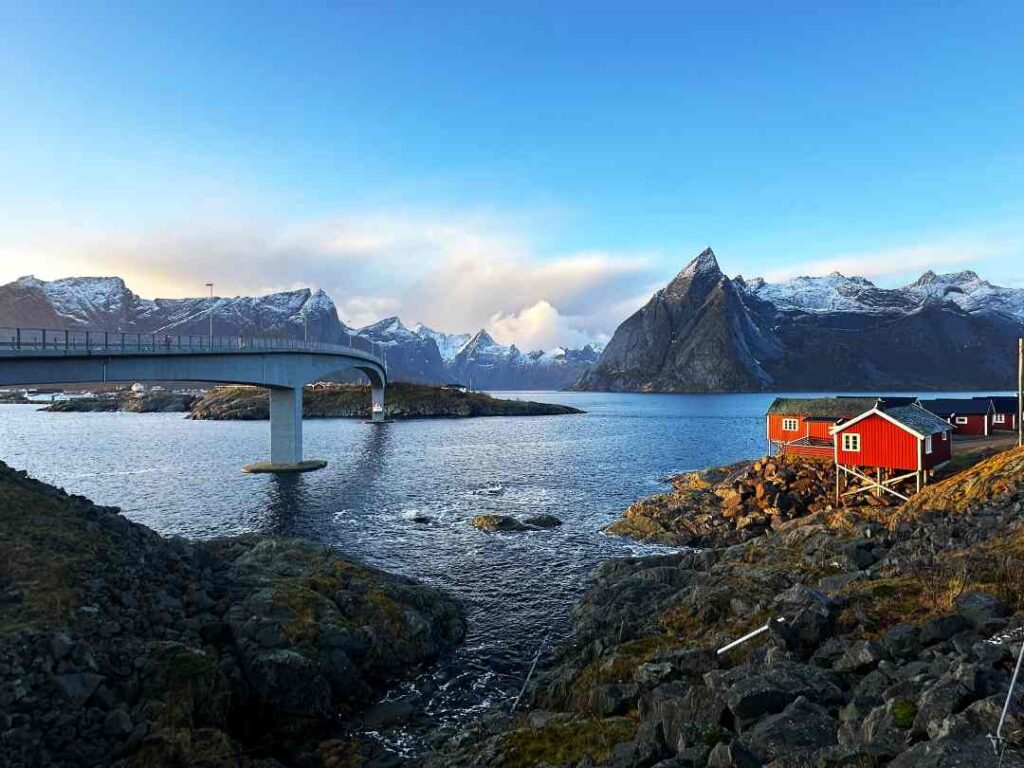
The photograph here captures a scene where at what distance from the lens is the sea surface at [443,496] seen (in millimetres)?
22453

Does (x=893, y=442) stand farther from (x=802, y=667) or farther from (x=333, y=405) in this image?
(x=333, y=405)

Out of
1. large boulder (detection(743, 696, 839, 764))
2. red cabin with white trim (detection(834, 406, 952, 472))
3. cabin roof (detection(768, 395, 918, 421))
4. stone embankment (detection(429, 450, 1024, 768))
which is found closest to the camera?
stone embankment (detection(429, 450, 1024, 768))

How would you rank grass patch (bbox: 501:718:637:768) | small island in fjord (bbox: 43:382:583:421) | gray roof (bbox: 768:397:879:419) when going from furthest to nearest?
small island in fjord (bbox: 43:382:583:421) → gray roof (bbox: 768:397:879:419) → grass patch (bbox: 501:718:637:768)

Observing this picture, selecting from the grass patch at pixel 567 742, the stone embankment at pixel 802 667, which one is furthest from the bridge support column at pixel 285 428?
the grass patch at pixel 567 742

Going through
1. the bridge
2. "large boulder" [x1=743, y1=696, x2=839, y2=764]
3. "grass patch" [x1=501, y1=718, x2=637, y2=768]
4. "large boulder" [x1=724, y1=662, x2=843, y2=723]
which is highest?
the bridge

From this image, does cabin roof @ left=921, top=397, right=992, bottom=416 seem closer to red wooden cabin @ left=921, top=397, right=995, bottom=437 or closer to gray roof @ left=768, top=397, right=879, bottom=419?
red wooden cabin @ left=921, top=397, right=995, bottom=437

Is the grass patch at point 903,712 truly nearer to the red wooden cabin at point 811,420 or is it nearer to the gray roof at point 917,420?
the gray roof at point 917,420

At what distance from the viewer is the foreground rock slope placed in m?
12.0

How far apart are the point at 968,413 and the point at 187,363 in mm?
77835

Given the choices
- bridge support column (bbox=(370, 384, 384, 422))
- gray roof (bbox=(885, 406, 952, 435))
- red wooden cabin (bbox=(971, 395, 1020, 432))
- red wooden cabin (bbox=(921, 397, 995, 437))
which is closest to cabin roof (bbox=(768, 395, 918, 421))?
red wooden cabin (bbox=(921, 397, 995, 437))

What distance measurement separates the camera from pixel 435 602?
902 inches

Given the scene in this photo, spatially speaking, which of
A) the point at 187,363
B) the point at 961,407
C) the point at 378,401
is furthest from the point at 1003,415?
the point at 378,401

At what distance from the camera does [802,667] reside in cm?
1093

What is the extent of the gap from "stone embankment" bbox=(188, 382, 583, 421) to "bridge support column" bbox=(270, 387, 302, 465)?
81.8 m
